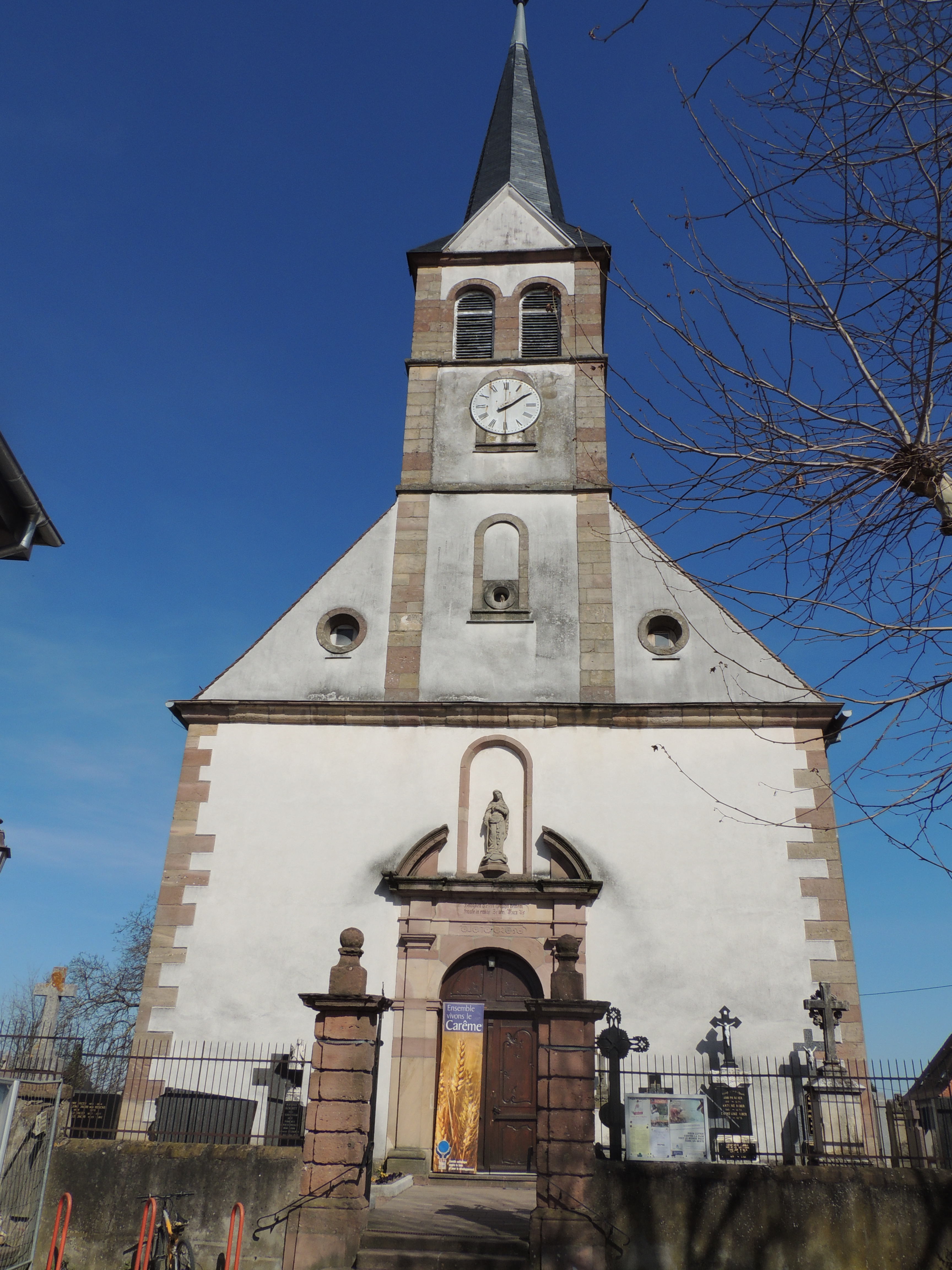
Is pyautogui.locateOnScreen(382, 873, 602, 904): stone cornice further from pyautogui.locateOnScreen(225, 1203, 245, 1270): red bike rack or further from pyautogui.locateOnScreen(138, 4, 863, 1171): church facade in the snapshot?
pyautogui.locateOnScreen(225, 1203, 245, 1270): red bike rack

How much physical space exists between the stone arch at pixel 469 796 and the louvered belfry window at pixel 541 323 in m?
6.83

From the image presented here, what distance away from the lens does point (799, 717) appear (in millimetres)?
12969

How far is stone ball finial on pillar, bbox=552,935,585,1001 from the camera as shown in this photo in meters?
8.50

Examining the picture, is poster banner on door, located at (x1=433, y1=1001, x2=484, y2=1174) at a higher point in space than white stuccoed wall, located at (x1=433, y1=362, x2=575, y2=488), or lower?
lower

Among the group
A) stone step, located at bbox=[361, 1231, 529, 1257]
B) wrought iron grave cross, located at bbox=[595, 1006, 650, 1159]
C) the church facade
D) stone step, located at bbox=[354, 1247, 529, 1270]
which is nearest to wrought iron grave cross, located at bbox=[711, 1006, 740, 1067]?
the church facade

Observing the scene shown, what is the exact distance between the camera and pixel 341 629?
14.5m

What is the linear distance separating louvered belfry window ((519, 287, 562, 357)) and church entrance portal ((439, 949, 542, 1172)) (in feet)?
31.5

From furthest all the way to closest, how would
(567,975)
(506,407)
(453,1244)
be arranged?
(506,407) < (567,975) < (453,1244)

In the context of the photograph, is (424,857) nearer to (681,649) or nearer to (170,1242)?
(681,649)

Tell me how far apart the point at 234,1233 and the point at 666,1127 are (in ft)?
13.1

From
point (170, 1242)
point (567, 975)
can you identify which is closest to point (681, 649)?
point (567, 975)

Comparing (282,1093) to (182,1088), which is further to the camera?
(182,1088)

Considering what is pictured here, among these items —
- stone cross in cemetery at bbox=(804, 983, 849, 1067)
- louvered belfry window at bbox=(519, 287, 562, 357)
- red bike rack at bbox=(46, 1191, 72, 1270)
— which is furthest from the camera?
louvered belfry window at bbox=(519, 287, 562, 357)

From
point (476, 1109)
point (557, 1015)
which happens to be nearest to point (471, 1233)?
point (557, 1015)
